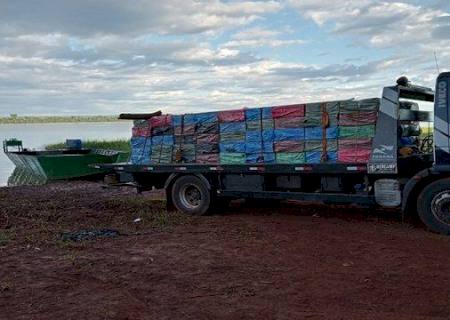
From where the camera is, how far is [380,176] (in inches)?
388

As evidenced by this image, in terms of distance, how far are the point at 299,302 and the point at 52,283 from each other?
2.88m

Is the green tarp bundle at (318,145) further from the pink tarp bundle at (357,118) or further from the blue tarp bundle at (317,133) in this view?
the pink tarp bundle at (357,118)

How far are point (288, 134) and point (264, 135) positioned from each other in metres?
0.52

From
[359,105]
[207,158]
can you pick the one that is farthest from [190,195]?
[359,105]

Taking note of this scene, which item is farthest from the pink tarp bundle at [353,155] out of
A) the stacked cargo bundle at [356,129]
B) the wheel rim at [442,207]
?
the wheel rim at [442,207]

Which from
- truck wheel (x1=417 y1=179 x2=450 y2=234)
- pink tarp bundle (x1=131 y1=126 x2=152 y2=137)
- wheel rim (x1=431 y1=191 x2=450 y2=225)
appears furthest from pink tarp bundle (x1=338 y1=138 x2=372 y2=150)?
pink tarp bundle (x1=131 y1=126 x2=152 y2=137)

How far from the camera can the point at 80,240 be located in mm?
9312

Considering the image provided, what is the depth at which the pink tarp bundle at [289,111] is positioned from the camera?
34.6 feet

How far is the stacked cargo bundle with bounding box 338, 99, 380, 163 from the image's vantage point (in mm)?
9720

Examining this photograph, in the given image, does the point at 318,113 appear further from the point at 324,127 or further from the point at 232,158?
the point at 232,158

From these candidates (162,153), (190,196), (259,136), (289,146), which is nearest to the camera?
(289,146)

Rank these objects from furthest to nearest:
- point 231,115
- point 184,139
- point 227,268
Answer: point 184,139, point 231,115, point 227,268

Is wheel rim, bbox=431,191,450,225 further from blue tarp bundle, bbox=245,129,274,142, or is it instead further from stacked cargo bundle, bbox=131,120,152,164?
stacked cargo bundle, bbox=131,120,152,164

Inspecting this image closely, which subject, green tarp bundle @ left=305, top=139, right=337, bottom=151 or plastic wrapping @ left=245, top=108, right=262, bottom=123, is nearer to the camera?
green tarp bundle @ left=305, top=139, right=337, bottom=151
